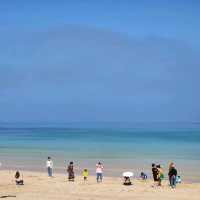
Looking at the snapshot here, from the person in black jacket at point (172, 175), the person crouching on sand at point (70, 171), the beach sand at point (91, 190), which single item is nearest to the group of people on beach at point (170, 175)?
the person in black jacket at point (172, 175)

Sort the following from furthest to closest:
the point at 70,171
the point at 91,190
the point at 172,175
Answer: the point at 70,171 → the point at 172,175 → the point at 91,190

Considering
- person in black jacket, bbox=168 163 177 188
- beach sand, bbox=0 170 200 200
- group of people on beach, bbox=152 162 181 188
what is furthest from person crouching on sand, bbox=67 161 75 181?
person in black jacket, bbox=168 163 177 188

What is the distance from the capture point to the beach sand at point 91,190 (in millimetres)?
25281

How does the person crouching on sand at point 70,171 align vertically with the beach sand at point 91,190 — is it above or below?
above

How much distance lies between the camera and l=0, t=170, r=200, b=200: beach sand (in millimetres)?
25281

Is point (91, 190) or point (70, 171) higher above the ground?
point (70, 171)

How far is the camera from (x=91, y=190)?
27828mm

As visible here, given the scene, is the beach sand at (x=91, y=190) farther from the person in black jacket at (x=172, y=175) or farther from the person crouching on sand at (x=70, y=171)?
the person crouching on sand at (x=70, y=171)

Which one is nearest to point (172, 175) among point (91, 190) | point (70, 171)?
point (91, 190)

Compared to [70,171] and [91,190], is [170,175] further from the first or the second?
[70,171]

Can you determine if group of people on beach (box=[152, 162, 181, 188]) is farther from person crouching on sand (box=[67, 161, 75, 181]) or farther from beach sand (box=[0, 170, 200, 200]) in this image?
person crouching on sand (box=[67, 161, 75, 181])

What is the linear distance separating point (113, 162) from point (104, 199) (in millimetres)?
26062

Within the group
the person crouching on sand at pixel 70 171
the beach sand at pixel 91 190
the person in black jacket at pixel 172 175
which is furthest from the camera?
the person crouching on sand at pixel 70 171

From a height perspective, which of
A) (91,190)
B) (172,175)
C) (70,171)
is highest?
(70,171)
